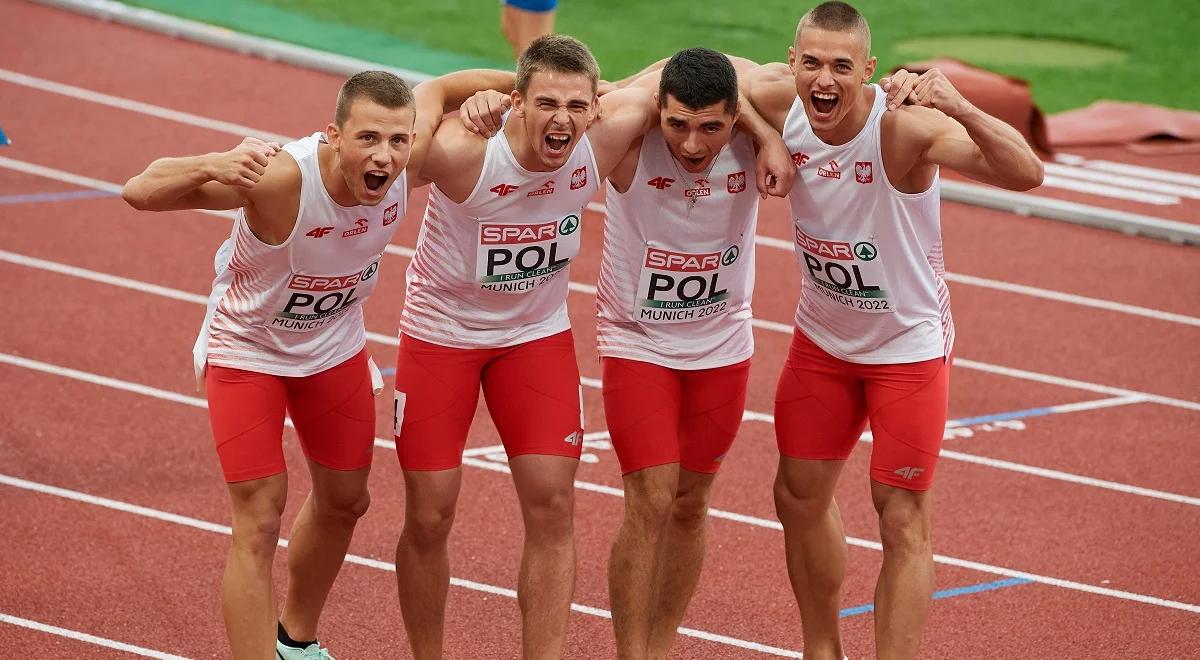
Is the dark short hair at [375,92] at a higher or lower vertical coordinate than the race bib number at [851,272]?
higher


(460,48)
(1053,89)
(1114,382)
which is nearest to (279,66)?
(460,48)

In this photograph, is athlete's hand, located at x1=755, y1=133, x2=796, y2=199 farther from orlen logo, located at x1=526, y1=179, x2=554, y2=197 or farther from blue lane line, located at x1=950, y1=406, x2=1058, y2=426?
blue lane line, located at x1=950, y1=406, x2=1058, y2=426

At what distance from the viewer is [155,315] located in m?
8.85


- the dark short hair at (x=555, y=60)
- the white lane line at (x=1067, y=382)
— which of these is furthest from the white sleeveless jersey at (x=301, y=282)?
the white lane line at (x=1067, y=382)

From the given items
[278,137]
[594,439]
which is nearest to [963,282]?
[594,439]

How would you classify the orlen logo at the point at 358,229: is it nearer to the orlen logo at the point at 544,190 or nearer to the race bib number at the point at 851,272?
the orlen logo at the point at 544,190

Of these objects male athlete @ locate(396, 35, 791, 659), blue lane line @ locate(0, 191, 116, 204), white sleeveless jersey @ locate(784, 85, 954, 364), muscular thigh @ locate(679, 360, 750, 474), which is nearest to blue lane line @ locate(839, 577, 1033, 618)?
muscular thigh @ locate(679, 360, 750, 474)

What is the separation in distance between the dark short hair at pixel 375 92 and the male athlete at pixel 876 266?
48.6 inches

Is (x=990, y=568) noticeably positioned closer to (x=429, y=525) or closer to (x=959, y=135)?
(x=959, y=135)

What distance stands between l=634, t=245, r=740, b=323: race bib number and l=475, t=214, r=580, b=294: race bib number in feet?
0.91

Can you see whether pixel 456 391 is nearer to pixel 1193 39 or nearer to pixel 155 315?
pixel 155 315

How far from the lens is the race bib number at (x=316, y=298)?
199 inches

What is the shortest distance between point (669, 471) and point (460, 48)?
28.5 feet

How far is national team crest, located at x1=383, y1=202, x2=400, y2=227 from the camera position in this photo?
5.11 metres
